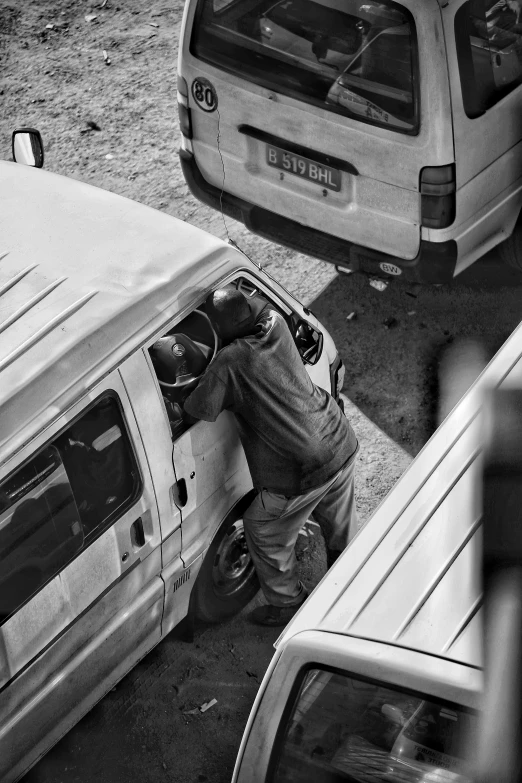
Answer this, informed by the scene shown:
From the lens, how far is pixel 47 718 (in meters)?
3.89

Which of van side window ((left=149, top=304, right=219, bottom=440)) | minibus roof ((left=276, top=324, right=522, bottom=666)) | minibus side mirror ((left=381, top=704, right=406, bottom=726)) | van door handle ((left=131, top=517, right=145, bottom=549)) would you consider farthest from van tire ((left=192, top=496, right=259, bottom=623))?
minibus side mirror ((left=381, top=704, right=406, bottom=726))

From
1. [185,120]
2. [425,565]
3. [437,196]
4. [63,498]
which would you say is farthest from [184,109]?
[425,565]

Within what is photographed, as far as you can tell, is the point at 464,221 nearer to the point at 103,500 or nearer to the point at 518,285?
Answer: the point at 518,285

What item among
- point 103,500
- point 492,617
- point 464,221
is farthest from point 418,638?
point 464,221

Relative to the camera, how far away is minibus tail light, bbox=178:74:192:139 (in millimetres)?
6099

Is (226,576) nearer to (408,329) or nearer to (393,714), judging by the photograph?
(393,714)

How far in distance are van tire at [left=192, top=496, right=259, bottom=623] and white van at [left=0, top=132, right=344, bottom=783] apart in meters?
0.04

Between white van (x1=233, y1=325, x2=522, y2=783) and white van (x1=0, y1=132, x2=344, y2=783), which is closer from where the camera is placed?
white van (x1=233, y1=325, x2=522, y2=783)

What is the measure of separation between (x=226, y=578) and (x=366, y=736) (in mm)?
1811

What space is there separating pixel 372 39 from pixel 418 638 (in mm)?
3453

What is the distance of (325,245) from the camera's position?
5.98 metres

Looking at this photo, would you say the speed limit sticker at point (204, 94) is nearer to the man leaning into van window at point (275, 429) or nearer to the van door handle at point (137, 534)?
the man leaning into van window at point (275, 429)

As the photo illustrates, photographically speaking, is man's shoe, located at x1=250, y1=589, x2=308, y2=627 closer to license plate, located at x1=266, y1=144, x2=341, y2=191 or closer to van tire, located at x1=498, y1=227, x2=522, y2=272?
license plate, located at x1=266, y1=144, x2=341, y2=191

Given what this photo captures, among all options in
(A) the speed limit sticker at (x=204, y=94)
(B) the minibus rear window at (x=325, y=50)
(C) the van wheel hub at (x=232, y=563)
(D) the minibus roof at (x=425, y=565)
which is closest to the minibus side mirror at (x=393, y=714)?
(D) the minibus roof at (x=425, y=565)
